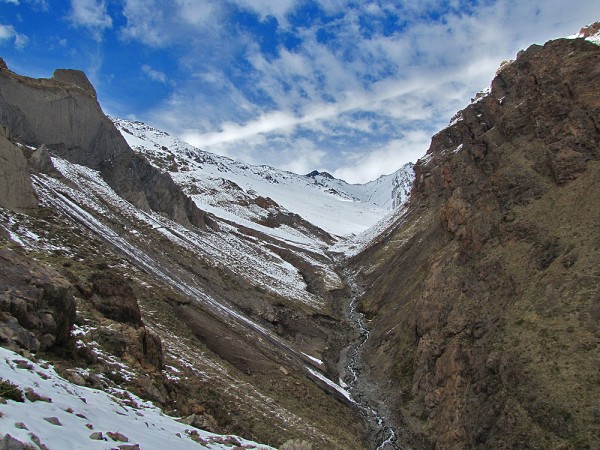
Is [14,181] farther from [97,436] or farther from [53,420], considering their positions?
[97,436]

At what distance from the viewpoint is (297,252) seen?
3329 inches

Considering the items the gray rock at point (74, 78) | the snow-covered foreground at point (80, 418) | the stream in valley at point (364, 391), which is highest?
the gray rock at point (74, 78)

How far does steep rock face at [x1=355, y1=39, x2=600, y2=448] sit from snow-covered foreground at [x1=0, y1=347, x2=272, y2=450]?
16524mm

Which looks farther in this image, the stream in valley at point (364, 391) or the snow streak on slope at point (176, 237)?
the snow streak on slope at point (176, 237)

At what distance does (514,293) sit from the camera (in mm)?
29297

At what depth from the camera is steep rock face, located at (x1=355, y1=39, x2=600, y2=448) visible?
2216 centimetres

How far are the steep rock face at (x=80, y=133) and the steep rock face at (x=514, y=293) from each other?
33241 millimetres

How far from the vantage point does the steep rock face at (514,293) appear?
2216cm

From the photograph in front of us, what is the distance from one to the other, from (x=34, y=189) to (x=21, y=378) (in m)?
30.3

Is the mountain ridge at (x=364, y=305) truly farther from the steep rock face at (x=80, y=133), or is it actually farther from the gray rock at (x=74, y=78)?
the gray rock at (x=74, y=78)

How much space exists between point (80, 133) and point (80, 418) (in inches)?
2274

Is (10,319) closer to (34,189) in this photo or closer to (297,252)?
(34,189)

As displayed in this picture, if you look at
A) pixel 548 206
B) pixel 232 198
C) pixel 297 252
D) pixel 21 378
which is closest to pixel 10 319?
pixel 21 378

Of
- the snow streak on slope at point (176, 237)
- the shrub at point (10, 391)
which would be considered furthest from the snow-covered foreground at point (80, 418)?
the snow streak on slope at point (176, 237)
